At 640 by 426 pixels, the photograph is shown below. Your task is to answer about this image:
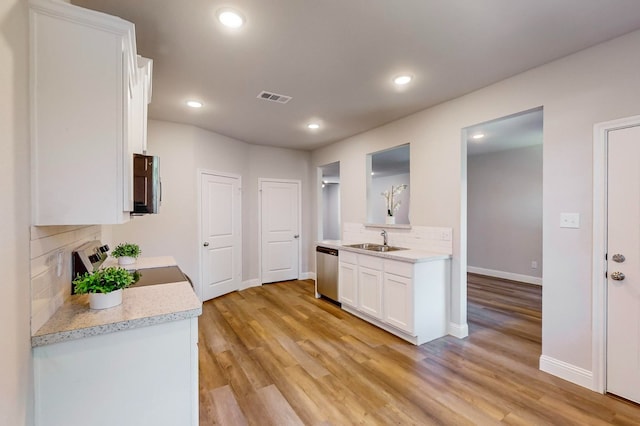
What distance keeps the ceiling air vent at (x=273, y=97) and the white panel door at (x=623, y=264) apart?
9.18 feet

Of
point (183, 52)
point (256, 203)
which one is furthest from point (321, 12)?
point (256, 203)

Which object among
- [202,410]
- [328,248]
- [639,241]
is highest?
[639,241]

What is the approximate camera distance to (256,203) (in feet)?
17.2

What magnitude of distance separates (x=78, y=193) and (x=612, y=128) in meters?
3.29

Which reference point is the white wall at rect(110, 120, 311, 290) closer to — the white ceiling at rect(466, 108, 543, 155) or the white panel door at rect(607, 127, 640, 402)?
the white ceiling at rect(466, 108, 543, 155)

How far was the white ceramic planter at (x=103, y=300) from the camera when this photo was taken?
54.0 inches

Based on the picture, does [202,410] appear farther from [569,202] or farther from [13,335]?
[569,202]

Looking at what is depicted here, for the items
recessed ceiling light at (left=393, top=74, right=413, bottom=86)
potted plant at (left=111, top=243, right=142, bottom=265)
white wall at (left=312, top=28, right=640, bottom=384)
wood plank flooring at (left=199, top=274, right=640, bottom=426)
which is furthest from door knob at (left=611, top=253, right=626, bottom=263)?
potted plant at (left=111, top=243, right=142, bottom=265)

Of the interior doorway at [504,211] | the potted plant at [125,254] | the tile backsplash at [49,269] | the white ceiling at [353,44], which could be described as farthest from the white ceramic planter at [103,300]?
the interior doorway at [504,211]

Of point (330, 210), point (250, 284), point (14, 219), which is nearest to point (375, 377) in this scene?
point (14, 219)

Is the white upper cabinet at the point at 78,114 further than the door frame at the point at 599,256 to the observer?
No

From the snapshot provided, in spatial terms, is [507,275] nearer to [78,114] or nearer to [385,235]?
[385,235]

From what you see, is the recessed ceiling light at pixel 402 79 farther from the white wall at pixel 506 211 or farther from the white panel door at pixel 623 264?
the white wall at pixel 506 211

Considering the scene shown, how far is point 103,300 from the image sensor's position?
139cm
